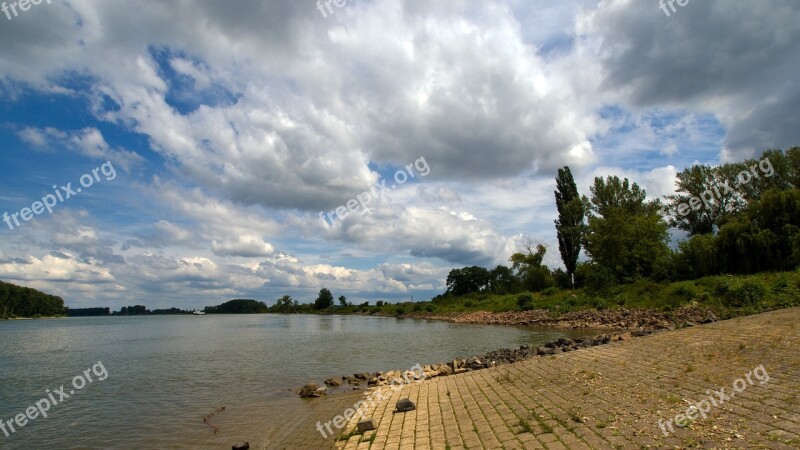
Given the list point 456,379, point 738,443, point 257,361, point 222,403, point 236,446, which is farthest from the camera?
point 257,361

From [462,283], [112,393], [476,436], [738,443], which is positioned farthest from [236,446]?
[462,283]

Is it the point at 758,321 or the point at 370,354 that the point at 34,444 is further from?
the point at 758,321

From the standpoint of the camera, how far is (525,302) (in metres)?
58.8

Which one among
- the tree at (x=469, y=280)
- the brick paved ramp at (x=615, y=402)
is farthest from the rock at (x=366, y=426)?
the tree at (x=469, y=280)

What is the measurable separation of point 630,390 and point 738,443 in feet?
10.1

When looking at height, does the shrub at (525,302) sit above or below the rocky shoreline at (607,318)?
above

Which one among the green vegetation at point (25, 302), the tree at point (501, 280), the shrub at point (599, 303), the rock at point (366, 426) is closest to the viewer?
the rock at point (366, 426)

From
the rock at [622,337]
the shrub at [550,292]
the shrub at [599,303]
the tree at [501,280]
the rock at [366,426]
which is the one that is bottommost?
the rock at [366,426]

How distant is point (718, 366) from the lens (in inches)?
378

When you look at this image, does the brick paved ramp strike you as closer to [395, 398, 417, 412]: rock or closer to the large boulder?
[395, 398, 417, 412]: rock

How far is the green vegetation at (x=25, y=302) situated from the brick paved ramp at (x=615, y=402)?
178 m
